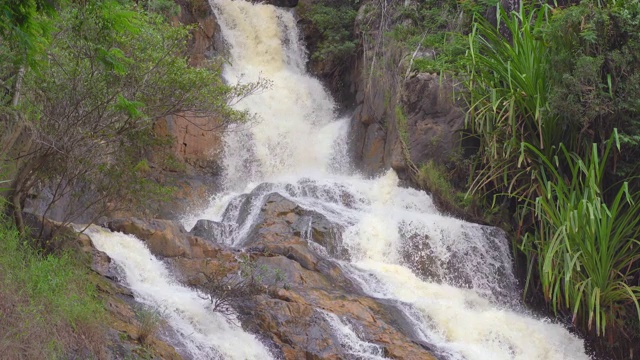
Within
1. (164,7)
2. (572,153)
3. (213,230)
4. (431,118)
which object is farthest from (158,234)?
A: (164,7)

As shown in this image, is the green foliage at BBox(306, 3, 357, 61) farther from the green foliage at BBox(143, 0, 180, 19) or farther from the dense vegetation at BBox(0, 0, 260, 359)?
the dense vegetation at BBox(0, 0, 260, 359)

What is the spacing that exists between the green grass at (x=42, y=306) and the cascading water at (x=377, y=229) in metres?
3.38

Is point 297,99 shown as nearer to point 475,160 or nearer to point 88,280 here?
point 475,160

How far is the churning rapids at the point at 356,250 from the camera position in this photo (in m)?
9.93

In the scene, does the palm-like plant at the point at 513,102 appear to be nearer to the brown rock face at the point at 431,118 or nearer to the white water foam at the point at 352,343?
the brown rock face at the point at 431,118

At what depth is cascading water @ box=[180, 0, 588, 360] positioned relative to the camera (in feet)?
36.6

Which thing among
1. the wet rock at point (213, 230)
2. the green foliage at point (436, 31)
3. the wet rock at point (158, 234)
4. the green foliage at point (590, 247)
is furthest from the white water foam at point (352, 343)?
the green foliage at point (436, 31)

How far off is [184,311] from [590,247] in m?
6.24

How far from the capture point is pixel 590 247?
11414 millimetres

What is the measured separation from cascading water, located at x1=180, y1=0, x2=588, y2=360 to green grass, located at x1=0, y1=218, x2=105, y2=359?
3379 mm

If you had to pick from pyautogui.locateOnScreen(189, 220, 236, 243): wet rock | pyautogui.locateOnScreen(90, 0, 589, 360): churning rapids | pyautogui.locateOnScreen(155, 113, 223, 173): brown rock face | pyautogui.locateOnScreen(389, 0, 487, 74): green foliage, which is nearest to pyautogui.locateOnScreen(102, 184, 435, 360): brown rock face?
pyautogui.locateOnScreen(90, 0, 589, 360): churning rapids

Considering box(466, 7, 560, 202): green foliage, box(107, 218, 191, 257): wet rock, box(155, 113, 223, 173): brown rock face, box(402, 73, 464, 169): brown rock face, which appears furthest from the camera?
box(155, 113, 223, 173): brown rock face

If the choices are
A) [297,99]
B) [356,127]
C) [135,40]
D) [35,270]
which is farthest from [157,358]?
[297,99]

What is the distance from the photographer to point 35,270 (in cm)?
819
